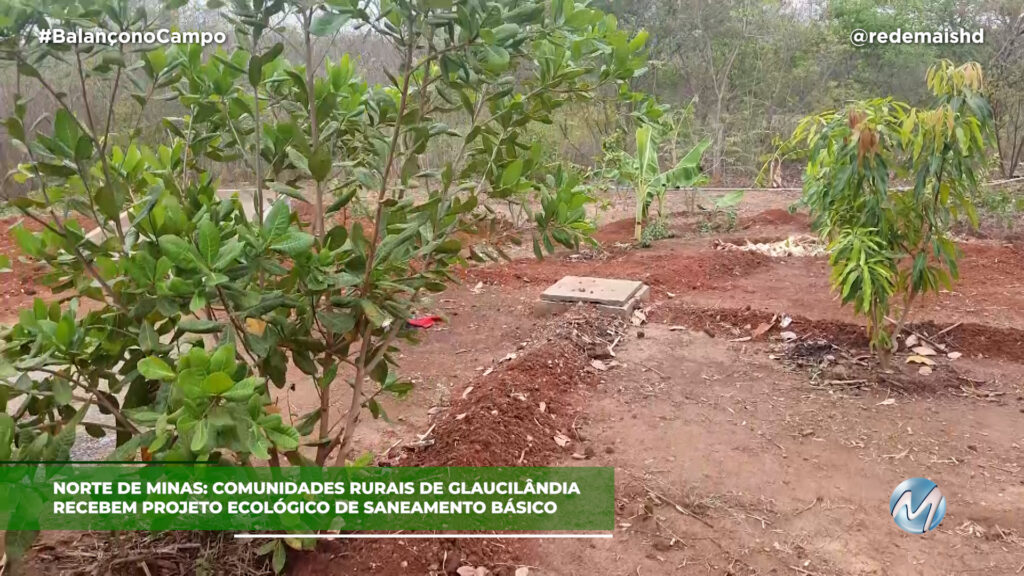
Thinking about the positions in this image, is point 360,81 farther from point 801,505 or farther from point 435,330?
point 435,330

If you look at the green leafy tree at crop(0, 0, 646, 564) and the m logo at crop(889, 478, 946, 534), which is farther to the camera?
the m logo at crop(889, 478, 946, 534)

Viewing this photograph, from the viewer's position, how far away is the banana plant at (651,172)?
879 cm

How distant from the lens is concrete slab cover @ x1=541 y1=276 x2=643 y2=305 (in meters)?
5.38

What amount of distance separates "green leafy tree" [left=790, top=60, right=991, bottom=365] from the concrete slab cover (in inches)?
64.4

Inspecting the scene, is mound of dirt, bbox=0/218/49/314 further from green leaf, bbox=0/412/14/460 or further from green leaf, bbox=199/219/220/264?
green leaf, bbox=199/219/220/264

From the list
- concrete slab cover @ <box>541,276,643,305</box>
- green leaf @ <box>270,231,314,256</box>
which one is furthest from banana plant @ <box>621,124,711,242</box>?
green leaf @ <box>270,231,314,256</box>

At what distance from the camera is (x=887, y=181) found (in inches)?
153

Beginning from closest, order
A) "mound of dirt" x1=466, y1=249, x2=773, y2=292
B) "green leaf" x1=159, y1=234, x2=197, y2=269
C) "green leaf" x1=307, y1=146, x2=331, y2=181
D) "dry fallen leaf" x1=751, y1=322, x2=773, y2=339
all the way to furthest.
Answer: "green leaf" x1=159, y1=234, x2=197, y2=269
"green leaf" x1=307, y1=146, x2=331, y2=181
"dry fallen leaf" x1=751, y1=322, x2=773, y2=339
"mound of dirt" x1=466, y1=249, x2=773, y2=292

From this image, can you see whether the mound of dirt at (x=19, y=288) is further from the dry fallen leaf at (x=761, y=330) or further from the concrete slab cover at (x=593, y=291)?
the dry fallen leaf at (x=761, y=330)

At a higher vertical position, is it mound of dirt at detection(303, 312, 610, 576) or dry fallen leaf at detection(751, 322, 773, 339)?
mound of dirt at detection(303, 312, 610, 576)

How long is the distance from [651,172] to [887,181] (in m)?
5.34

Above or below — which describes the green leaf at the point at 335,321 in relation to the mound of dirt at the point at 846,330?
above

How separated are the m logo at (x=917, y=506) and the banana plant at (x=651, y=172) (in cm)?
613

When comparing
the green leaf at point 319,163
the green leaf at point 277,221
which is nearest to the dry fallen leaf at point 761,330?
the green leaf at point 319,163
